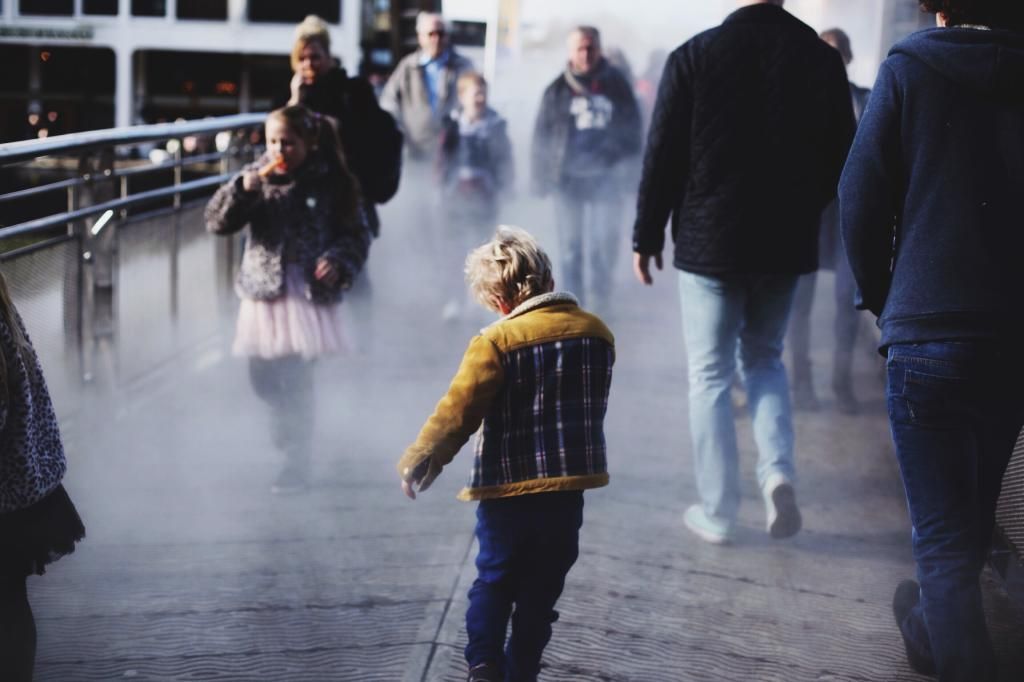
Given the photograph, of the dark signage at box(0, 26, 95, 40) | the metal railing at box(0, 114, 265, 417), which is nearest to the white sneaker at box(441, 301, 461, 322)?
the metal railing at box(0, 114, 265, 417)

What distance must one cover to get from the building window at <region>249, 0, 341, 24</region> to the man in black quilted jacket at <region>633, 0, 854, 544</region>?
4375 centimetres

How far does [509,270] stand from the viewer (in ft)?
10.7

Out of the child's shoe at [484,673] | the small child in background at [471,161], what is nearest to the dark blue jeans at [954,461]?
the child's shoe at [484,673]

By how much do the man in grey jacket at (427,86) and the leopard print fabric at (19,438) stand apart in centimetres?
651

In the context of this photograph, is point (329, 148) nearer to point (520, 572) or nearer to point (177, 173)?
point (177, 173)

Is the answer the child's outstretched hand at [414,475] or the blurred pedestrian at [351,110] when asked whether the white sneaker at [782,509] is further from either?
the blurred pedestrian at [351,110]

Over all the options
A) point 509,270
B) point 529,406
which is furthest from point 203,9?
point 529,406

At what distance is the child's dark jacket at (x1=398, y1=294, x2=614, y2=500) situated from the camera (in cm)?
319

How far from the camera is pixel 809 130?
461cm

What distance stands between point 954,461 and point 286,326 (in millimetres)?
2929

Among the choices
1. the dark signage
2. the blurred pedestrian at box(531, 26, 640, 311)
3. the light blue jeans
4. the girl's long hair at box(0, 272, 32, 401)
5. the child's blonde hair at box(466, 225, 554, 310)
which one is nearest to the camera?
the girl's long hair at box(0, 272, 32, 401)

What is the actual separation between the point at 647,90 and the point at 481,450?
32.0 ft

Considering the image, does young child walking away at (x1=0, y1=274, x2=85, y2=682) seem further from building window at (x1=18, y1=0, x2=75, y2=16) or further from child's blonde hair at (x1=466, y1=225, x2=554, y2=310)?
building window at (x1=18, y1=0, x2=75, y2=16)

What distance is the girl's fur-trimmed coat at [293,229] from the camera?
523 centimetres
